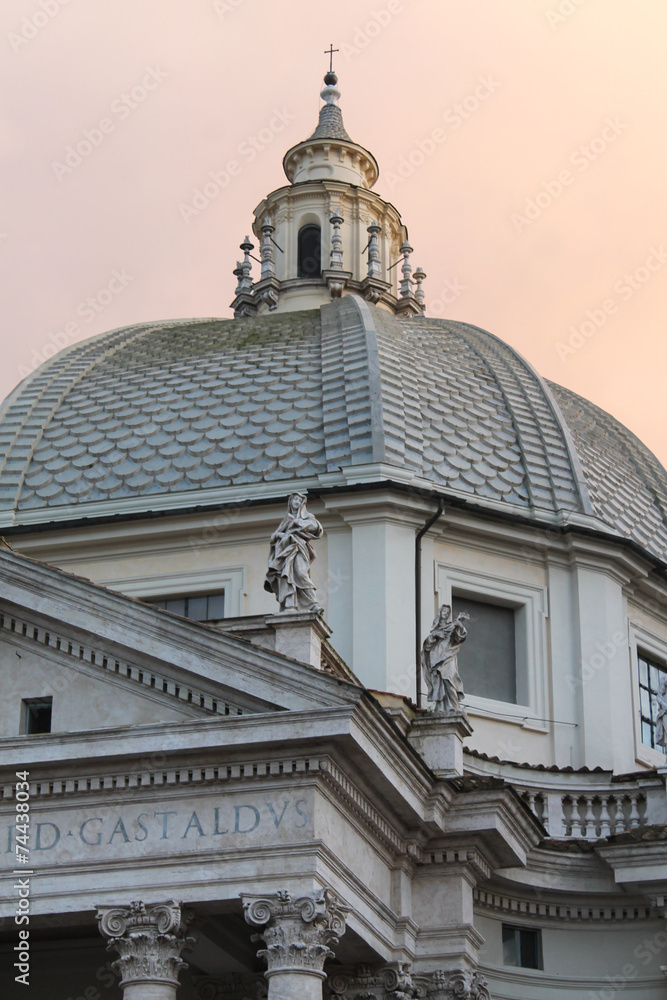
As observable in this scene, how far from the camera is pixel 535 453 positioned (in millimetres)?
31203

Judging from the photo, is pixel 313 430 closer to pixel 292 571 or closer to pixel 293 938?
pixel 292 571


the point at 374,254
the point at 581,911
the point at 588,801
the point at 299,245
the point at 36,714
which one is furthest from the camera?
the point at 299,245

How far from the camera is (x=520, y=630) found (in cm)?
2897

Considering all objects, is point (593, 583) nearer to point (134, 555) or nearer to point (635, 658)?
Answer: point (635, 658)

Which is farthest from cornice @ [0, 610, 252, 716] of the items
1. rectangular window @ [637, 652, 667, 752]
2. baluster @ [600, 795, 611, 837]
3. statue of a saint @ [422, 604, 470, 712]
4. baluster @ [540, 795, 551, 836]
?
rectangular window @ [637, 652, 667, 752]

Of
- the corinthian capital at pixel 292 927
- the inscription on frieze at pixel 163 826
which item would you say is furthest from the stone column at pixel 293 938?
the inscription on frieze at pixel 163 826

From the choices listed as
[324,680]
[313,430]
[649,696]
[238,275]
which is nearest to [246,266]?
[238,275]

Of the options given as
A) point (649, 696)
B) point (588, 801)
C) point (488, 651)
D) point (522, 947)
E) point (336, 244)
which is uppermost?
point (336, 244)

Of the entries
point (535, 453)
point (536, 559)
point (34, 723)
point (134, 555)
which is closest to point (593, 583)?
point (536, 559)

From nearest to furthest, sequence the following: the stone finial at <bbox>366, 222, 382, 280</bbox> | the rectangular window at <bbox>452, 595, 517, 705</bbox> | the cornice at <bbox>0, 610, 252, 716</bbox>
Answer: the cornice at <bbox>0, 610, 252, 716</bbox>, the rectangular window at <bbox>452, 595, 517, 705</bbox>, the stone finial at <bbox>366, 222, 382, 280</bbox>

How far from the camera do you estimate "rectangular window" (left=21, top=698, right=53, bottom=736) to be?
20.9 meters

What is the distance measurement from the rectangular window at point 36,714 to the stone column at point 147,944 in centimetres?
262

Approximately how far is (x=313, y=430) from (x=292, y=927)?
12.9 meters

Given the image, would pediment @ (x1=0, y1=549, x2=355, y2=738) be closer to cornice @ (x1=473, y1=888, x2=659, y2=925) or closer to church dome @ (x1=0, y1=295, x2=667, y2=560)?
cornice @ (x1=473, y1=888, x2=659, y2=925)
